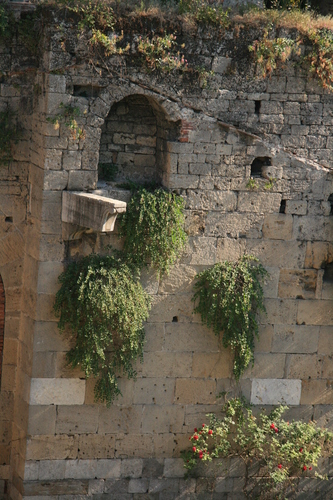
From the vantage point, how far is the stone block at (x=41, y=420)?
29.9 feet

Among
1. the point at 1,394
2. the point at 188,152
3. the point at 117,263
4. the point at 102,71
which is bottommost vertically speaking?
the point at 1,394

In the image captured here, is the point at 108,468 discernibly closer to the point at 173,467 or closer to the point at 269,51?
the point at 173,467

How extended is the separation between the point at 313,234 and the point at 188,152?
1988 millimetres

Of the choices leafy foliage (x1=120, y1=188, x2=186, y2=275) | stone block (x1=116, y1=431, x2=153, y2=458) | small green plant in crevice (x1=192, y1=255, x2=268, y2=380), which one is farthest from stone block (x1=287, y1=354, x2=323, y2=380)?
leafy foliage (x1=120, y1=188, x2=186, y2=275)

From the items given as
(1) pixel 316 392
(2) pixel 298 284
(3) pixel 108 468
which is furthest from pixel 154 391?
(2) pixel 298 284

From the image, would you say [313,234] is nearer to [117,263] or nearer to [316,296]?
[316,296]

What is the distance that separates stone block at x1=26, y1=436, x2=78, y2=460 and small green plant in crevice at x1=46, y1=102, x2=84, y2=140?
12.2ft

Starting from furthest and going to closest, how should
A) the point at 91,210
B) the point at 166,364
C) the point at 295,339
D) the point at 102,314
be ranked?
the point at 295,339 < the point at 166,364 < the point at 102,314 < the point at 91,210

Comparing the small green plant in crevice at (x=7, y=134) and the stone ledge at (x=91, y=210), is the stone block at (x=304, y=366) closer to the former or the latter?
the stone ledge at (x=91, y=210)

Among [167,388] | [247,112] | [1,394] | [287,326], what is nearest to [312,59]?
[247,112]

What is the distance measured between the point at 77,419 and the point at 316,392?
3.19 m

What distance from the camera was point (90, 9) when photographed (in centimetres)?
852

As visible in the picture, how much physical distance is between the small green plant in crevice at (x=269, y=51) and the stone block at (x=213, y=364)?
11.7 ft

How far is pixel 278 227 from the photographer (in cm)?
955
